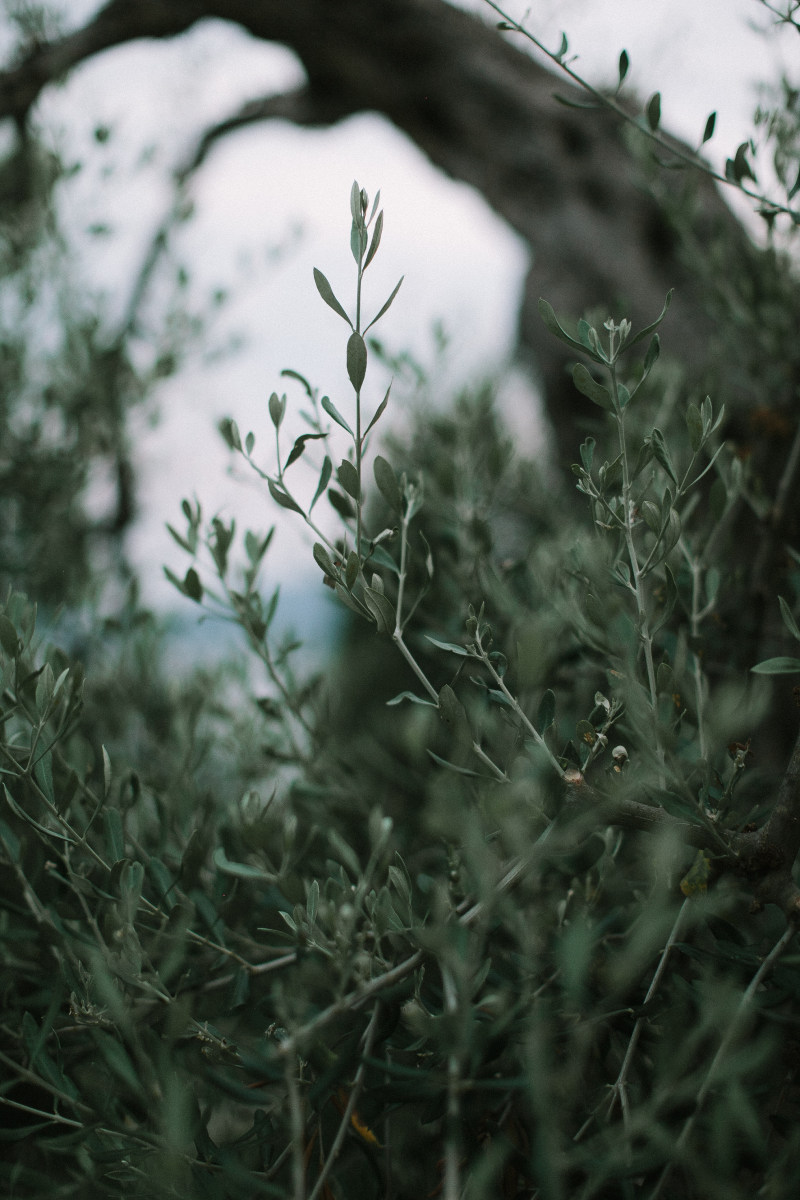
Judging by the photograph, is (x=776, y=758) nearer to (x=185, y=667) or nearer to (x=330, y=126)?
(x=185, y=667)

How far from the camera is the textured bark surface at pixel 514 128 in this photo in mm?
2586

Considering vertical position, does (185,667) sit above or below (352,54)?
below

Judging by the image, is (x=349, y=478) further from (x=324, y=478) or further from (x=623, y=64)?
(x=623, y=64)

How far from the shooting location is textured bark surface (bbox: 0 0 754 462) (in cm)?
259

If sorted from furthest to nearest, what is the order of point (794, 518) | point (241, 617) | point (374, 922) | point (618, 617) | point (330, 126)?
1. point (330, 126)
2. point (794, 518)
3. point (241, 617)
4. point (618, 617)
5. point (374, 922)

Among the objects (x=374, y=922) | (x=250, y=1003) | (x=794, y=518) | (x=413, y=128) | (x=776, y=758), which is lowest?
(x=250, y=1003)

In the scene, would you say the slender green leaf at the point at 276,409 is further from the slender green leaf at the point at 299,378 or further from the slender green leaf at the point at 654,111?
the slender green leaf at the point at 654,111

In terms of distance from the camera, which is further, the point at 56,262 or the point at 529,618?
the point at 56,262

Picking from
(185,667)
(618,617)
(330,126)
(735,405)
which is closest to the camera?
(618,617)

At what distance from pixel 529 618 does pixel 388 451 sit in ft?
3.45

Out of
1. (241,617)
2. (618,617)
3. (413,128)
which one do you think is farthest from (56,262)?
(618,617)

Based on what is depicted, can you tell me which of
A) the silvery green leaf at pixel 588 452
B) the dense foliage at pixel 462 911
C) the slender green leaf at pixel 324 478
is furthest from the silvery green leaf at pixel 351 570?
the silvery green leaf at pixel 588 452

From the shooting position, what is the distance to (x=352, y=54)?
9.23ft

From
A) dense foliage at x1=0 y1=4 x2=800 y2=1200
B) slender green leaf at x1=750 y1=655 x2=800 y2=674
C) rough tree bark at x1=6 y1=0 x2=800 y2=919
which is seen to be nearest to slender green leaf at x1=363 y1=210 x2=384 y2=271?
dense foliage at x1=0 y1=4 x2=800 y2=1200
